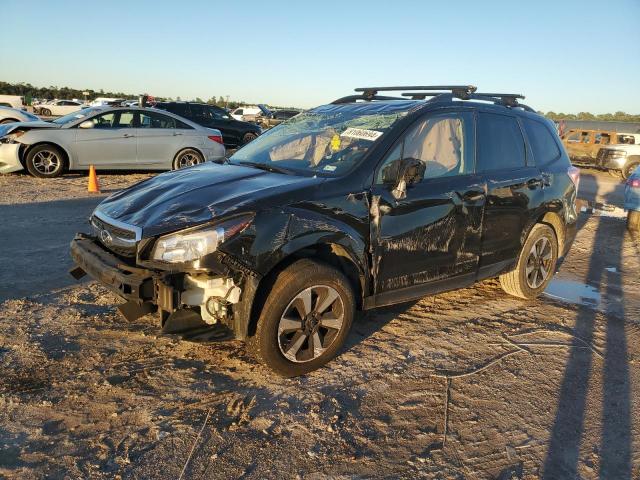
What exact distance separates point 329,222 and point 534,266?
9.55 feet

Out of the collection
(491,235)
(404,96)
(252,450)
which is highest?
(404,96)

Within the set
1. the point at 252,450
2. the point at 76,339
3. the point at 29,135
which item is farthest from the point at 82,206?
the point at 252,450

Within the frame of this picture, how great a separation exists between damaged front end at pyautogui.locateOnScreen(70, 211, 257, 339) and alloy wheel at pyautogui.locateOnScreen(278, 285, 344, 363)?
341 mm

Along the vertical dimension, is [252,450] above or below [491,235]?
below

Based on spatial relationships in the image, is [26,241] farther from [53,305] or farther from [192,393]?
[192,393]

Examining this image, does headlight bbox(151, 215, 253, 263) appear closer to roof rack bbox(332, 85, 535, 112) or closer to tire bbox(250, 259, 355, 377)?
tire bbox(250, 259, 355, 377)

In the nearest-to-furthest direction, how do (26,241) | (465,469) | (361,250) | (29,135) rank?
(465,469) < (361,250) < (26,241) < (29,135)

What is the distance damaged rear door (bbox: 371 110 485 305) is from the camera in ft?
12.9

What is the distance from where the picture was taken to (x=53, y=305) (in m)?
4.61

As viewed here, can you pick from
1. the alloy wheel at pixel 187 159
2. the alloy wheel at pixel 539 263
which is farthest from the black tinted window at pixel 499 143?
the alloy wheel at pixel 187 159

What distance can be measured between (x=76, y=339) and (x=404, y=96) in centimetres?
370

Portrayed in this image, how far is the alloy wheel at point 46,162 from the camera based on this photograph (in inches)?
432

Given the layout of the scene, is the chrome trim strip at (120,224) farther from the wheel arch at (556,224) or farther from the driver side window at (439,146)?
the wheel arch at (556,224)

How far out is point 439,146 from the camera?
442cm
